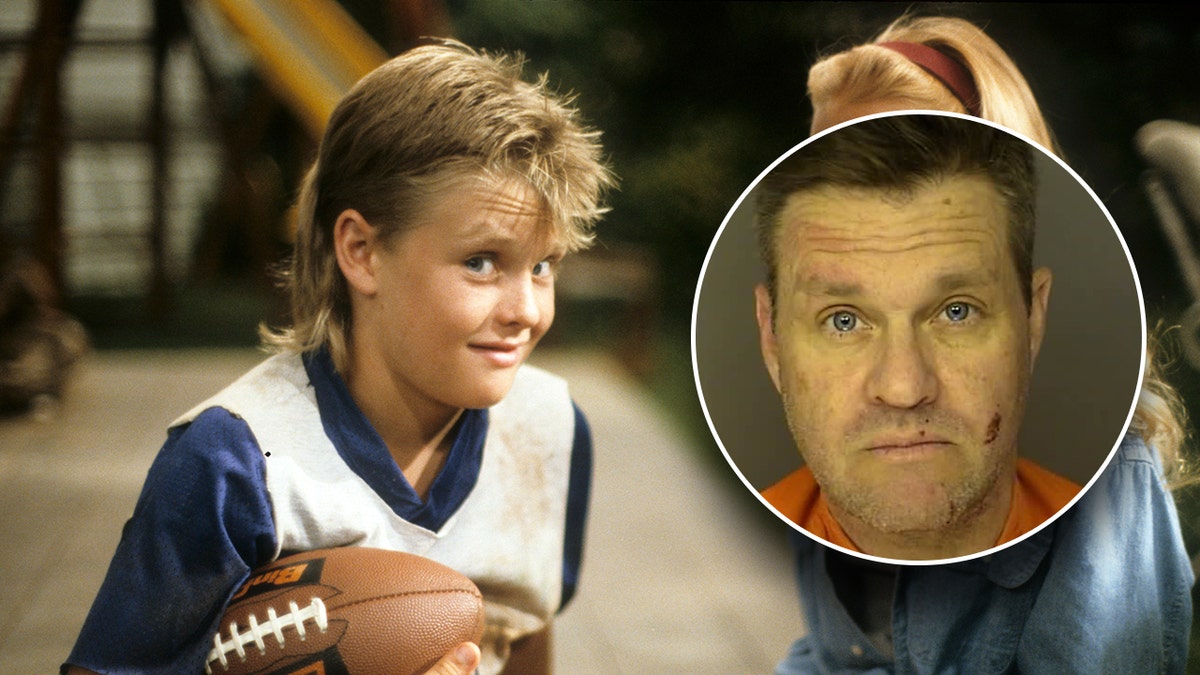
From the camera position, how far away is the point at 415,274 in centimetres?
210

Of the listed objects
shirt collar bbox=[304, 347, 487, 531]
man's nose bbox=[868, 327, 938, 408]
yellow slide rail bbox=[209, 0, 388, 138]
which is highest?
yellow slide rail bbox=[209, 0, 388, 138]

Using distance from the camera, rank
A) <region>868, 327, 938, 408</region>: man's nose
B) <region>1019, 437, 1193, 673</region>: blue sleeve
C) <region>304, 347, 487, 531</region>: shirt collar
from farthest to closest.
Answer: <region>1019, 437, 1193, 673</region>: blue sleeve < <region>868, 327, 938, 408</region>: man's nose < <region>304, 347, 487, 531</region>: shirt collar

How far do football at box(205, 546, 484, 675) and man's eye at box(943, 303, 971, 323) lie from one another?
3.71 ft

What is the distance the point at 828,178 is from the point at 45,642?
1.78m

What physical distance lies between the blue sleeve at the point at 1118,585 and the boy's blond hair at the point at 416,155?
50.3 inches

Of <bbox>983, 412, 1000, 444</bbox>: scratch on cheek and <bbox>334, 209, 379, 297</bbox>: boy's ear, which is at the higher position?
<bbox>334, 209, 379, 297</bbox>: boy's ear

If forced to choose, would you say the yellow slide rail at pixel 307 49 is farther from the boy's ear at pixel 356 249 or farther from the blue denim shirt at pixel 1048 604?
the blue denim shirt at pixel 1048 604

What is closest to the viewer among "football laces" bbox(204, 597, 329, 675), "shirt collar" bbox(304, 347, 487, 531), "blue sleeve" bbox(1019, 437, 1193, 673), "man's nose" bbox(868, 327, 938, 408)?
"football laces" bbox(204, 597, 329, 675)

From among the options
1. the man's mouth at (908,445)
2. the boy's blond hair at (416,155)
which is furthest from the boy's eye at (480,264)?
the man's mouth at (908,445)

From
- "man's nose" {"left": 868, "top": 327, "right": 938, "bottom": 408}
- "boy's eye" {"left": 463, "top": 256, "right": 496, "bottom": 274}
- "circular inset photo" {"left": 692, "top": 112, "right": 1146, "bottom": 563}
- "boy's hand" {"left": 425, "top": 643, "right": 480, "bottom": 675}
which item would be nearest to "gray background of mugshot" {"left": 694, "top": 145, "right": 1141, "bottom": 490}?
"circular inset photo" {"left": 692, "top": 112, "right": 1146, "bottom": 563}

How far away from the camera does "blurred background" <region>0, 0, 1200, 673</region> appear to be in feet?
7.13

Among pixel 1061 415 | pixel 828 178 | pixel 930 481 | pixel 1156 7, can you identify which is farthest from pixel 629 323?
pixel 1156 7

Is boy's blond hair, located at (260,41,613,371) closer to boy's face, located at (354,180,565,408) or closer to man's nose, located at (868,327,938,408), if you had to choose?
boy's face, located at (354,180,565,408)

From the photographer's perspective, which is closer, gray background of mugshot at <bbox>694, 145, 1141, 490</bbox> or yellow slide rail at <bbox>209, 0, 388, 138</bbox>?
yellow slide rail at <bbox>209, 0, 388, 138</bbox>
